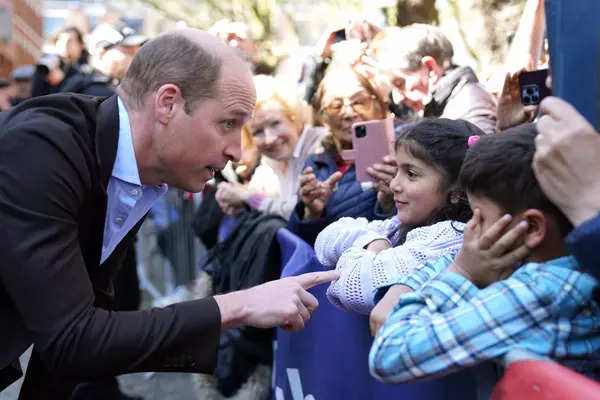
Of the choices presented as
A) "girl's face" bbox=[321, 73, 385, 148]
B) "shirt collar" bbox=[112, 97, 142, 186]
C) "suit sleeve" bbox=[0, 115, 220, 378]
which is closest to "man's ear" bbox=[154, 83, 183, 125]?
"shirt collar" bbox=[112, 97, 142, 186]

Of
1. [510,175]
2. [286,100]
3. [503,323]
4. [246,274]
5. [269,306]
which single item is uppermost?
[510,175]

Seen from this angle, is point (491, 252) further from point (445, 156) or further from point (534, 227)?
point (445, 156)

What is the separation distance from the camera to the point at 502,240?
1929 millimetres

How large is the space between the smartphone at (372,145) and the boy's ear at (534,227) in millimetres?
1840

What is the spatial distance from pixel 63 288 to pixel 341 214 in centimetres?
196

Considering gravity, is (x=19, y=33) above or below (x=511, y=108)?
below

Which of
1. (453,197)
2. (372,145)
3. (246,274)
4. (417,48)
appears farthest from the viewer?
(246,274)

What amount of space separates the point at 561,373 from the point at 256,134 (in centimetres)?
390

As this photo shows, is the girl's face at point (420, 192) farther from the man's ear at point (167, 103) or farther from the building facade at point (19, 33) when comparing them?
the building facade at point (19, 33)

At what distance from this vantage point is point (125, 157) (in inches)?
107

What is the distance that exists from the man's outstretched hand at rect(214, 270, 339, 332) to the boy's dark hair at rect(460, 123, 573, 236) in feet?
2.16

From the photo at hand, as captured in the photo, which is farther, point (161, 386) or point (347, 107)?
point (161, 386)

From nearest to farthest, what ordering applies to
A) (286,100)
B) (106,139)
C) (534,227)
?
(534,227)
(106,139)
(286,100)

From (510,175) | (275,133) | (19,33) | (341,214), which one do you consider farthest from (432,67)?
(19,33)
